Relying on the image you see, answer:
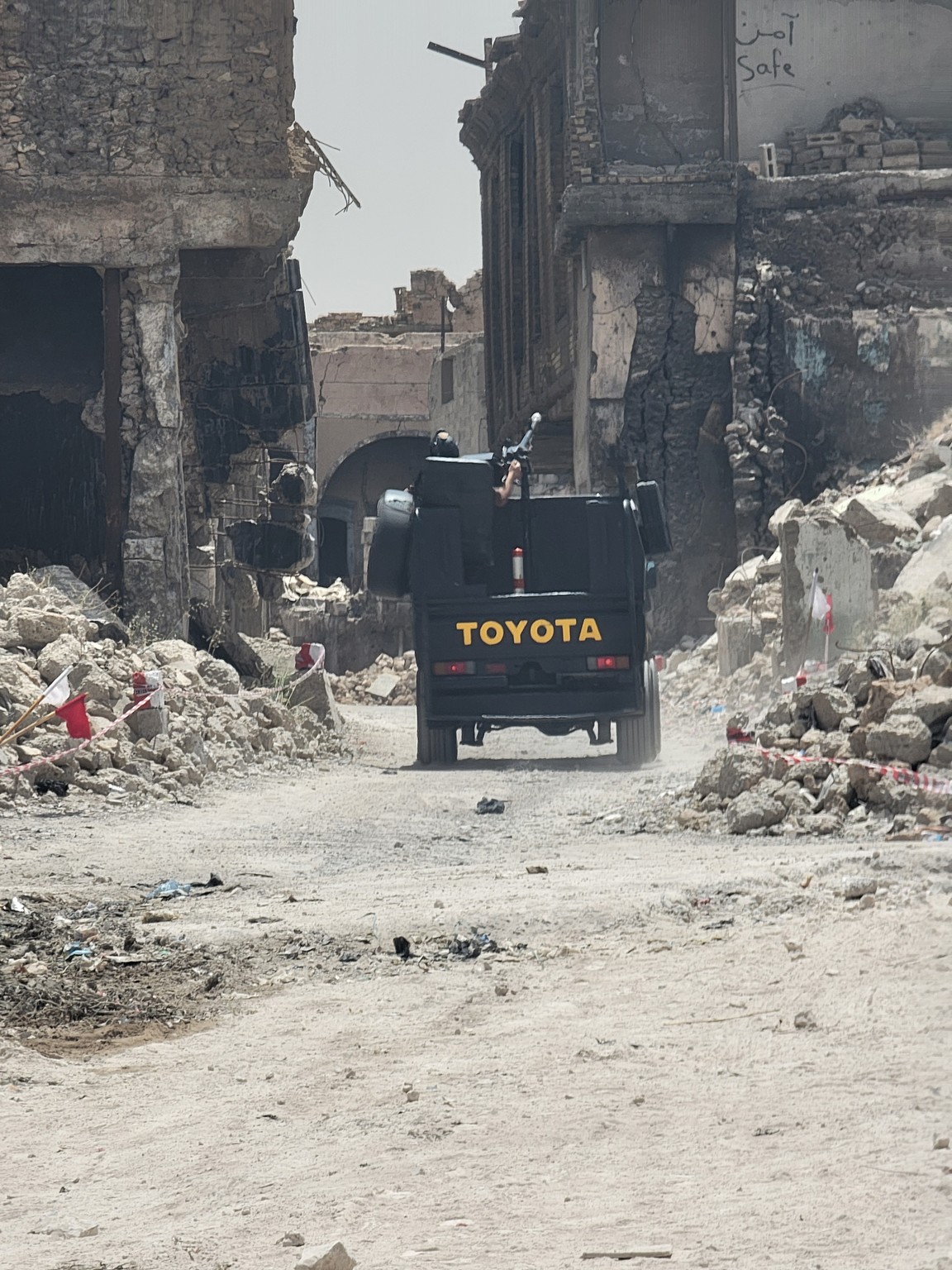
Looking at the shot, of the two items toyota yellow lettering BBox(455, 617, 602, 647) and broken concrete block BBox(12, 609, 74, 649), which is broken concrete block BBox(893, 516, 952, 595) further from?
broken concrete block BBox(12, 609, 74, 649)

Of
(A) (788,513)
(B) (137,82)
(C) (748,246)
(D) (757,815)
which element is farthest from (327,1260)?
(C) (748,246)

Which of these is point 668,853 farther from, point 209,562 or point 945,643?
→ point 209,562

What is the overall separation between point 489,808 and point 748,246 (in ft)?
43.1

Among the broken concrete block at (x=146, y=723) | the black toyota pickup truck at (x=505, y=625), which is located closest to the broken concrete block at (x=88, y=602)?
the broken concrete block at (x=146, y=723)

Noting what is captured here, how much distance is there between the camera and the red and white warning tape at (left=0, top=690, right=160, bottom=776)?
9.48m

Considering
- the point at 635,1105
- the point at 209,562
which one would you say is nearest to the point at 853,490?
the point at 209,562

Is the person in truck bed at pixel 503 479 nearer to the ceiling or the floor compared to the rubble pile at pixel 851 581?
nearer to the ceiling

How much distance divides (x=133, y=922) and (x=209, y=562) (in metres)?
10.6

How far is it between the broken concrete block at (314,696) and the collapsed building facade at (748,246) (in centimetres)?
714

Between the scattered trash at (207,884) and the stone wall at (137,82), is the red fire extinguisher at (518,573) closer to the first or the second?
the stone wall at (137,82)

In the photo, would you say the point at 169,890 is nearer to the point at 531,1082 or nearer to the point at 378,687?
the point at 531,1082

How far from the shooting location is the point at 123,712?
36.4 feet

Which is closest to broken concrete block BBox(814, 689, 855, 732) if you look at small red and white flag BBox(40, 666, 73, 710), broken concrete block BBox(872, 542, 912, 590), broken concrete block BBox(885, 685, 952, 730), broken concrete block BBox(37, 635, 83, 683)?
broken concrete block BBox(885, 685, 952, 730)

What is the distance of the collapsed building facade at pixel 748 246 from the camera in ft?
67.4
